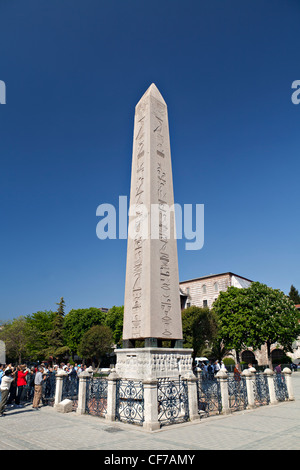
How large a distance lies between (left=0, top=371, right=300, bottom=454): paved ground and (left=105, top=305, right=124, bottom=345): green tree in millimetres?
34128

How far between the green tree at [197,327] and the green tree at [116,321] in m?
12.9

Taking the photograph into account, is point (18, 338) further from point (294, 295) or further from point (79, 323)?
point (294, 295)

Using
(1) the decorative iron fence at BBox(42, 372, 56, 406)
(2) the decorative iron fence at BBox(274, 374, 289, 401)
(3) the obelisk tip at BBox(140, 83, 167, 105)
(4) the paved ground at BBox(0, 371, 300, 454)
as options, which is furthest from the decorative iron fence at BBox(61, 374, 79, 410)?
(3) the obelisk tip at BBox(140, 83, 167, 105)

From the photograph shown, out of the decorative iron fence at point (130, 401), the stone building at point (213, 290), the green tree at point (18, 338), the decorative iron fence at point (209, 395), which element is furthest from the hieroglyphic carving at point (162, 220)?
the green tree at point (18, 338)

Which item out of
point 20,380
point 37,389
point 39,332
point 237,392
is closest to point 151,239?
point 237,392

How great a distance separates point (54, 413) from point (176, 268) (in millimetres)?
6176

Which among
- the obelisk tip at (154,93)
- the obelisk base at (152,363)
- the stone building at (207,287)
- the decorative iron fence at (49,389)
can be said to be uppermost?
the obelisk tip at (154,93)

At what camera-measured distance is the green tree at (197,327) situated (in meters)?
31.6

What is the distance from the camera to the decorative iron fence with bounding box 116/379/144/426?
319 inches

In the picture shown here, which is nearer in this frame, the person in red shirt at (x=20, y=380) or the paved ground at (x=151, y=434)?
the paved ground at (x=151, y=434)

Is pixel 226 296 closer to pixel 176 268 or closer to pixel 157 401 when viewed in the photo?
pixel 176 268

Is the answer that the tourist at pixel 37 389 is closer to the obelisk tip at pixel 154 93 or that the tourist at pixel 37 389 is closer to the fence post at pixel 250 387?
the fence post at pixel 250 387

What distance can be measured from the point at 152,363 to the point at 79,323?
40833 millimetres
